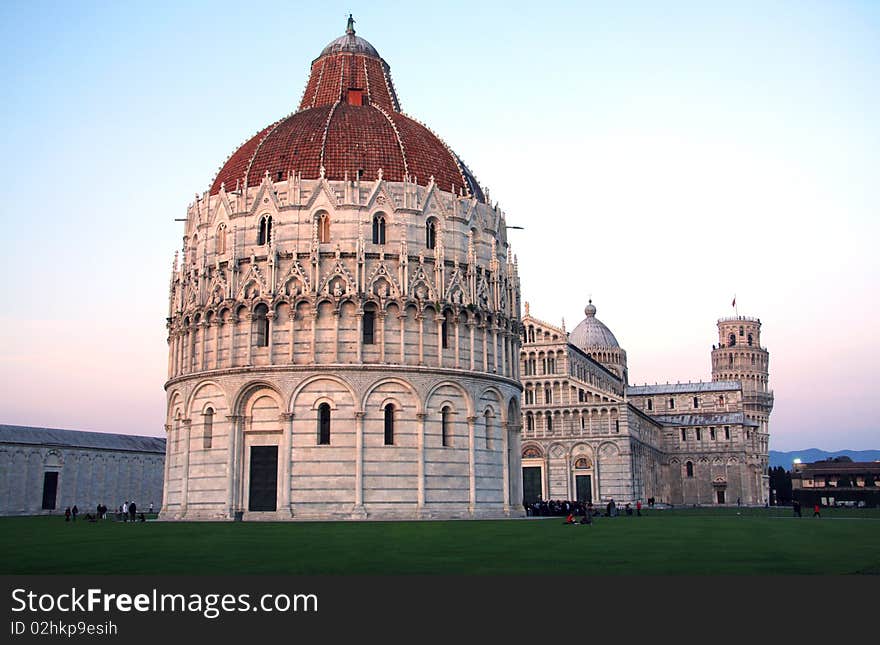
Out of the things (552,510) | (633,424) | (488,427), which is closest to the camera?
(488,427)

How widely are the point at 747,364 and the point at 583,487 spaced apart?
222ft

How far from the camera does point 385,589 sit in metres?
15.8

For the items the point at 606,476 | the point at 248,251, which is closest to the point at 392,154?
the point at 248,251

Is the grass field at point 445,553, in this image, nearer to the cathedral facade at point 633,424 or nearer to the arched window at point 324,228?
the arched window at point 324,228

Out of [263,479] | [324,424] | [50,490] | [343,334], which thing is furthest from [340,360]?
[50,490]

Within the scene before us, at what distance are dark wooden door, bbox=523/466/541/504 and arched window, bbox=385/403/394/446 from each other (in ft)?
163

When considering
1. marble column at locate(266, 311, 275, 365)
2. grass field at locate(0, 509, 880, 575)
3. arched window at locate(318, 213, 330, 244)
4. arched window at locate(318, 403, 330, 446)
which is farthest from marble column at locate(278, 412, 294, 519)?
grass field at locate(0, 509, 880, 575)

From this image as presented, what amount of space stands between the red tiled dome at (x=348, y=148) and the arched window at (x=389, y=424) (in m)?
14.0

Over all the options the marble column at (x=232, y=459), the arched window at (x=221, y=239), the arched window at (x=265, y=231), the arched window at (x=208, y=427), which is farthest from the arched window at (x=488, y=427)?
the arched window at (x=221, y=239)

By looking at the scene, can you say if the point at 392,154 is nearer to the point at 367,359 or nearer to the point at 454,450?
the point at 367,359

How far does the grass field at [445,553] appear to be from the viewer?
19766 mm

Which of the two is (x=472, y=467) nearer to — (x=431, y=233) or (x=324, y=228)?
(x=431, y=233)

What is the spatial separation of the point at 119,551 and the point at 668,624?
17800 mm

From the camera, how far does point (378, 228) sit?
179ft
